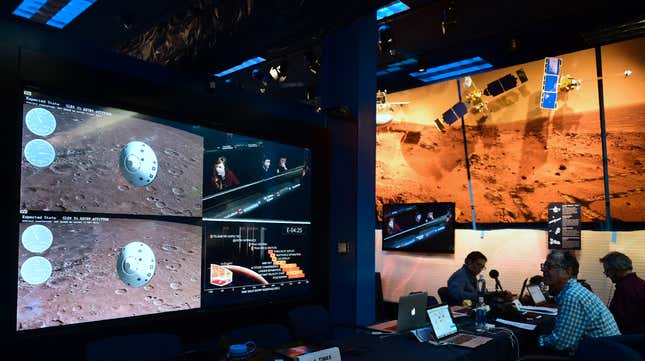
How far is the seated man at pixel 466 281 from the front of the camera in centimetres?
573

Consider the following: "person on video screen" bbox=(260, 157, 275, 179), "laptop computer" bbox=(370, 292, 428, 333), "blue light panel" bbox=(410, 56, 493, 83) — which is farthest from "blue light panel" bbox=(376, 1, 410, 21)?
"laptop computer" bbox=(370, 292, 428, 333)

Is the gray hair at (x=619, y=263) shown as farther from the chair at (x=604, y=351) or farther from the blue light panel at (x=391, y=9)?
the blue light panel at (x=391, y=9)

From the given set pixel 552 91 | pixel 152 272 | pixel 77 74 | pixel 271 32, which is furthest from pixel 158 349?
pixel 552 91

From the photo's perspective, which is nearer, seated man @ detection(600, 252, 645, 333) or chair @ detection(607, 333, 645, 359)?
chair @ detection(607, 333, 645, 359)

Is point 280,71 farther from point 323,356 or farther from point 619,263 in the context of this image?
point 323,356

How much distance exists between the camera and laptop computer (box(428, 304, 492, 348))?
3.40m

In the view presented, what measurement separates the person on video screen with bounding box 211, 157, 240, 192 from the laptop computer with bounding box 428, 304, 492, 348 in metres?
1.87

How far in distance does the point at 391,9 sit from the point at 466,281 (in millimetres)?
3439

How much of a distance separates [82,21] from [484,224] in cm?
622

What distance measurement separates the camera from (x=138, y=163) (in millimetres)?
3340

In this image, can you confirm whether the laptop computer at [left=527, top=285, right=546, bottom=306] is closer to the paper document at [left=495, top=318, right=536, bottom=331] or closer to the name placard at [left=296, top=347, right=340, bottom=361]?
the paper document at [left=495, top=318, right=536, bottom=331]

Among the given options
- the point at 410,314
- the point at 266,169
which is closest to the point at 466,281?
the point at 410,314

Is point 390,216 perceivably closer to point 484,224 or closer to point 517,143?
point 484,224

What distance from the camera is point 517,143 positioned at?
709 centimetres
